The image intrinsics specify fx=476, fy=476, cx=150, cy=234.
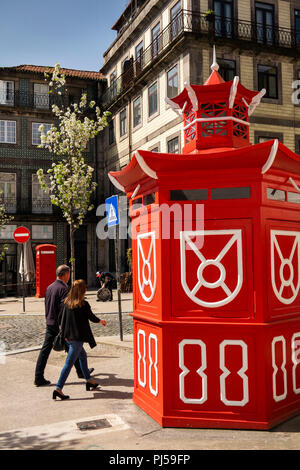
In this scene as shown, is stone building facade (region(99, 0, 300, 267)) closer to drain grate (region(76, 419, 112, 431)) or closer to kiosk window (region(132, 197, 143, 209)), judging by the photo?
kiosk window (region(132, 197, 143, 209))

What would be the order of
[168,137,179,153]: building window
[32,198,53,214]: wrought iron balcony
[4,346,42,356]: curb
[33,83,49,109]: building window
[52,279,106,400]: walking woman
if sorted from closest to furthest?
1. [52,279,106,400]: walking woman
2. [4,346,42,356]: curb
3. [168,137,179,153]: building window
4. [32,198,53,214]: wrought iron balcony
5. [33,83,49,109]: building window

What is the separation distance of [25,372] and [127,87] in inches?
892

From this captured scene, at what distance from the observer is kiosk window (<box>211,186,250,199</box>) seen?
5.12m

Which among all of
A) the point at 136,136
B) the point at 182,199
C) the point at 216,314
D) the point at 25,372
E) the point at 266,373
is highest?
the point at 136,136

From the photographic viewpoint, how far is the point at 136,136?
1072 inches

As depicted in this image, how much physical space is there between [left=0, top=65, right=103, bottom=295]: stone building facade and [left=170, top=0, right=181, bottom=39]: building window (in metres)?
10.4

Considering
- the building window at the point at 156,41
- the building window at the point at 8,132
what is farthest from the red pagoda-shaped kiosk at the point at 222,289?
the building window at the point at 8,132

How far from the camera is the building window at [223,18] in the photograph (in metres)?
21.6

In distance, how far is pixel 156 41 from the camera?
2423cm

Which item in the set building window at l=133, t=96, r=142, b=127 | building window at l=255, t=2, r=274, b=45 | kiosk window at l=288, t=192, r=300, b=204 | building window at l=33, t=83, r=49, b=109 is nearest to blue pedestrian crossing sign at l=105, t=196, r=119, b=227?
kiosk window at l=288, t=192, r=300, b=204

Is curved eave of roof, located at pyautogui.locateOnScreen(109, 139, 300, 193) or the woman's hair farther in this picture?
the woman's hair
